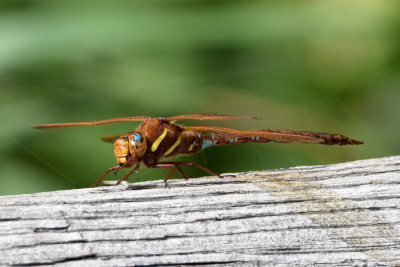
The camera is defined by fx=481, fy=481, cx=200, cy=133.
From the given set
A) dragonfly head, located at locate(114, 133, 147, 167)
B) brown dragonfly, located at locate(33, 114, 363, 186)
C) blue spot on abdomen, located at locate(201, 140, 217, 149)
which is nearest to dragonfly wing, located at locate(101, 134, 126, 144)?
brown dragonfly, located at locate(33, 114, 363, 186)

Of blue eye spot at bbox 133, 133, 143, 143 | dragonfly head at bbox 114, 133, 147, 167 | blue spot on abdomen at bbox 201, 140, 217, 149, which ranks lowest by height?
dragonfly head at bbox 114, 133, 147, 167

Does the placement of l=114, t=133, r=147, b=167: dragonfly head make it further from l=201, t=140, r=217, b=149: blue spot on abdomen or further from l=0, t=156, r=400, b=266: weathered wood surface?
l=0, t=156, r=400, b=266: weathered wood surface

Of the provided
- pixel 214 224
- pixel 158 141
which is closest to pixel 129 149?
pixel 158 141

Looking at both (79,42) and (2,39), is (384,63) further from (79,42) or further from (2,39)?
(2,39)

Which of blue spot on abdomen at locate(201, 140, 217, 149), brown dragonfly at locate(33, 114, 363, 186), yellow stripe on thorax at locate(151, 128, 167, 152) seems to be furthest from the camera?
blue spot on abdomen at locate(201, 140, 217, 149)

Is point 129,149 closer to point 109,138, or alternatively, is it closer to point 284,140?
point 109,138

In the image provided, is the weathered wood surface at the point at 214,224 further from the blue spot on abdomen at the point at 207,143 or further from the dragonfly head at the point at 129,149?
the blue spot on abdomen at the point at 207,143
